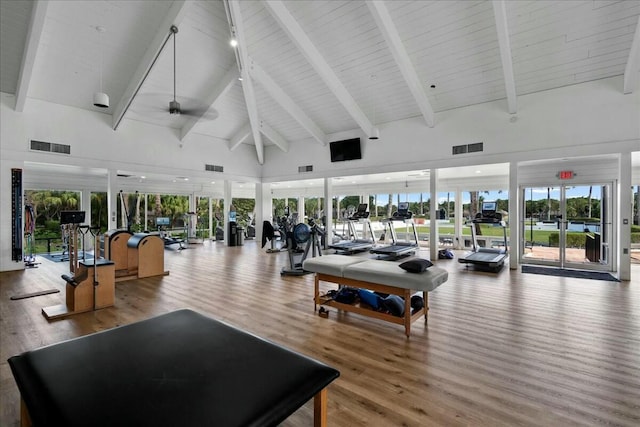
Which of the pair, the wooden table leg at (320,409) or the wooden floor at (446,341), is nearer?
the wooden table leg at (320,409)

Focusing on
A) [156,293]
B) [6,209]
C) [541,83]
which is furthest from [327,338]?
[6,209]

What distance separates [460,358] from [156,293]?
466cm

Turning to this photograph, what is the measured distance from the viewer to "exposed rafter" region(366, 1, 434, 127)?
5.36 metres

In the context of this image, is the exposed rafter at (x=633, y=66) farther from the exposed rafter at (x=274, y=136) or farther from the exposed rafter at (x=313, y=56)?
the exposed rafter at (x=274, y=136)

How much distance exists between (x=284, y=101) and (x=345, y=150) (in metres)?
2.52

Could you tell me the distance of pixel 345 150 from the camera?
10.1 m

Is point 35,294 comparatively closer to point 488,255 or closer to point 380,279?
point 380,279

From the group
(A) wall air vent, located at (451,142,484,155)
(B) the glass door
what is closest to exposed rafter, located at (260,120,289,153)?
(A) wall air vent, located at (451,142,484,155)

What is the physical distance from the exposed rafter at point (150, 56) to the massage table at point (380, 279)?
17.4ft

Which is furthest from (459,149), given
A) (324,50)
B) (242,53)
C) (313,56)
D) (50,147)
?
(50,147)

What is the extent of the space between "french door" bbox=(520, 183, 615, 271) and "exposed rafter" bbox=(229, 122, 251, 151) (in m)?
8.63

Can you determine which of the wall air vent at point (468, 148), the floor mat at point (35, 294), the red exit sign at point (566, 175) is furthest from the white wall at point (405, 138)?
the floor mat at point (35, 294)

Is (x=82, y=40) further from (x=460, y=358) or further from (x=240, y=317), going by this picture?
(x=460, y=358)

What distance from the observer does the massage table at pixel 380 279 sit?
132 inches
